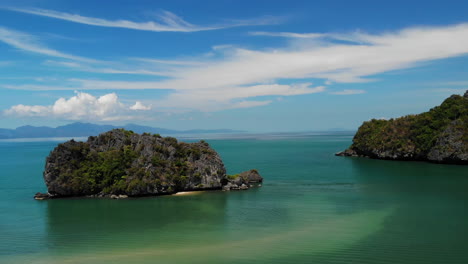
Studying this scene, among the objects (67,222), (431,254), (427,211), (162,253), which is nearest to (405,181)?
(427,211)

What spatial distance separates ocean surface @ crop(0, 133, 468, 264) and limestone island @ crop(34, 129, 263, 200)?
5.52 ft

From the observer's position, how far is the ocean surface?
1961 centimetres

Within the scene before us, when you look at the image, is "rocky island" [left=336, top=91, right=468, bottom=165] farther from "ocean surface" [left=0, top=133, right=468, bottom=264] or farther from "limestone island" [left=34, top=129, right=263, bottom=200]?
"limestone island" [left=34, top=129, right=263, bottom=200]

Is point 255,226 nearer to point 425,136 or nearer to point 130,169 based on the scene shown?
point 130,169

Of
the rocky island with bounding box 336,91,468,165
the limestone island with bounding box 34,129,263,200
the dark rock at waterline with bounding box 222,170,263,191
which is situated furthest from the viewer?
the rocky island with bounding box 336,91,468,165

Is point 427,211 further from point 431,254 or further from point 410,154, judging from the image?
point 410,154

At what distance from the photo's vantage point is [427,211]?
93.8 feet

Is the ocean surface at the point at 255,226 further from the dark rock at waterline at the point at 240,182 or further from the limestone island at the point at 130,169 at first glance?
the limestone island at the point at 130,169

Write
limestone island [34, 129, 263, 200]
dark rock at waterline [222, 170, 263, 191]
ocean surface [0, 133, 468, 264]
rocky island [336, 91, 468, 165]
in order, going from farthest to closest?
rocky island [336, 91, 468, 165]
dark rock at waterline [222, 170, 263, 191]
limestone island [34, 129, 263, 200]
ocean surface [0, 133, 468, 264]

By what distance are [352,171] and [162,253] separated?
43.5 m

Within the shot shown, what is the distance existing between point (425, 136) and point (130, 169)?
55330 millimetres

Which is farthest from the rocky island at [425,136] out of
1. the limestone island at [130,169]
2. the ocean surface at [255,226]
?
the limestone island at [130,169]

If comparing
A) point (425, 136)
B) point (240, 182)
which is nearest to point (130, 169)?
point (240, 182)

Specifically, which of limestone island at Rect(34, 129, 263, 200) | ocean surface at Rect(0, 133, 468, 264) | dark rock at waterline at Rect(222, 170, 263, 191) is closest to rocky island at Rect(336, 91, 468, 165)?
ocean surface at Rect(0, 133, 468, 264)
